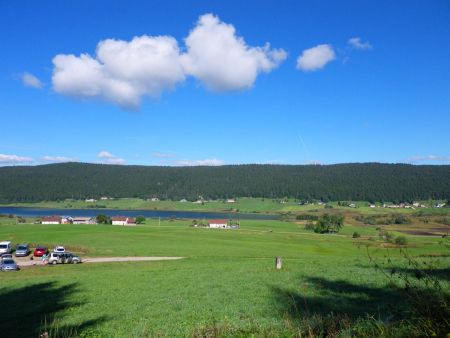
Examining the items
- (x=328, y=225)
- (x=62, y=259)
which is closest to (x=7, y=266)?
(x=62, y=259)

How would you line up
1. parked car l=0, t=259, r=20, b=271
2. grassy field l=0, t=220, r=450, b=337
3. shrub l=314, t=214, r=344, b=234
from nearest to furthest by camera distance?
grassy field l=0, t=220, r=450, b=337
parked car l=0, t=259, r=20, b=271
shrub l=314, t=214, r=344, b=234

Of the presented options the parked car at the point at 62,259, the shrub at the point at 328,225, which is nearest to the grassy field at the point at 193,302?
the parked car at the point at 62,259

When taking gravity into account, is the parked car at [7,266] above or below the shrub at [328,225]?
above

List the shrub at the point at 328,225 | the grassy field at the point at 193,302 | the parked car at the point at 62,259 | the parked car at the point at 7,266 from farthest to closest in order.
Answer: the shrub at the point at 328,225
the parked car at the point at 62,259
the parked car at the point at 7,266
the grassy field at the point at 193,302

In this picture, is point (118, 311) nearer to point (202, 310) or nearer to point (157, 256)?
point (202, 310)

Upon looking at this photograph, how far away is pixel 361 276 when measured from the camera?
17109 mm

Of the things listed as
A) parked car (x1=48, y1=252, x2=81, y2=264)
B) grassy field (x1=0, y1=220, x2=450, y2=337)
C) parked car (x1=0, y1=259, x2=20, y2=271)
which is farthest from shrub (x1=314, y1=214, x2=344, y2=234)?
grassy field (x1=0, y1=220, x2=450, y2=337)

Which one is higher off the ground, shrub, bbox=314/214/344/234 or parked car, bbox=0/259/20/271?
parked car, bbox=0/259/20/271

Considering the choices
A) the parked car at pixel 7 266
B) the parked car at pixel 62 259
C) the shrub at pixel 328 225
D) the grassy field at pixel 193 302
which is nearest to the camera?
the grassy field at pixel 193 302

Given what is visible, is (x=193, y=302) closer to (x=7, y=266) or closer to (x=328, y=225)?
(x=7, y=266)

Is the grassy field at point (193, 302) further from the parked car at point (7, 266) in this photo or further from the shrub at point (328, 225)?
the shrub at point (328, 225)

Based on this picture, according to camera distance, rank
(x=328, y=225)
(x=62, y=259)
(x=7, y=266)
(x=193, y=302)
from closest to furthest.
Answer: (x=193, y=302) < (x=7, y=266) < (x=62, y=259) < (x=328, y=225)

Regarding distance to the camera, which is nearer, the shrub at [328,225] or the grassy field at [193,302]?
the grassy field at [193,302]

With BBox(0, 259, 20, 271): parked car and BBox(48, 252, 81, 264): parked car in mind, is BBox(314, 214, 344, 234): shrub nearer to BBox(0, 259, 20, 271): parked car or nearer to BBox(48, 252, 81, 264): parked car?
A: BBox(48, 252, 81, 264): parked car
